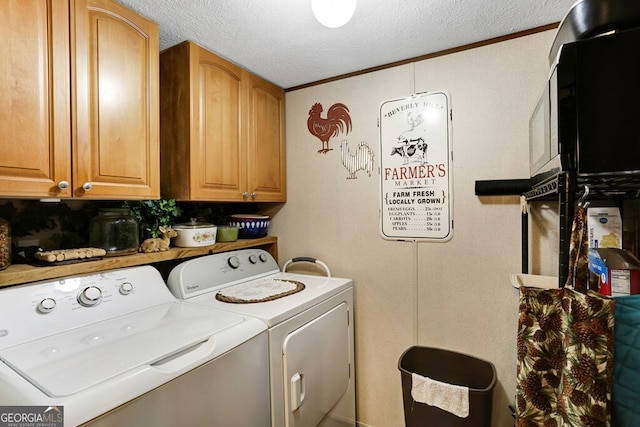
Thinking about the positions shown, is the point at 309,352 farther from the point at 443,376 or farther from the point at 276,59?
the point at 276,59

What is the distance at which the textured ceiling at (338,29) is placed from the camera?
1336 millimetres

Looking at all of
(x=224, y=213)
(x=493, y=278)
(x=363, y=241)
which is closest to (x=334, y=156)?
(x=363, y=241)

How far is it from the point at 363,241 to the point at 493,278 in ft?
2.49

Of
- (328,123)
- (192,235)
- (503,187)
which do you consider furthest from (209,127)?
(503,187)

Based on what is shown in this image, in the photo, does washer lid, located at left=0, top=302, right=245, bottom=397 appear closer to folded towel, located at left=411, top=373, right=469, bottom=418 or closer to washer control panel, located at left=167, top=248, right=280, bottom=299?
washer control panel, located at left=167, top=248, right=280, bottom=299

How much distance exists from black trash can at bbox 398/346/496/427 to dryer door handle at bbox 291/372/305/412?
1.85 ft

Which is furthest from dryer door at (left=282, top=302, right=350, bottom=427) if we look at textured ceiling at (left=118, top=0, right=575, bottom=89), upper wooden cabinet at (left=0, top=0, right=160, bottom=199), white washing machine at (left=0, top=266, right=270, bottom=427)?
textured ceiling at (left=118, top=0, right=575, bottom=89)

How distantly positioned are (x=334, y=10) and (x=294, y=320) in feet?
4.19

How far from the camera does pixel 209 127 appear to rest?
5.53 feet

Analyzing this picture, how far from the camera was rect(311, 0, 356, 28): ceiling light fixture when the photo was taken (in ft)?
3.76

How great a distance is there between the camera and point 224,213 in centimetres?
228

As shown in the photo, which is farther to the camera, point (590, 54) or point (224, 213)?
point (224, 213)

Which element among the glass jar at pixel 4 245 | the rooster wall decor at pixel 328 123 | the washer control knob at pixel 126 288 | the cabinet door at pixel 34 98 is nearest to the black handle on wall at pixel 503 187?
the rooster wall decor at pixel 328 123

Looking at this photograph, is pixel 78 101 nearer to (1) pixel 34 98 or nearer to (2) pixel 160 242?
(1) pixel 34 98
